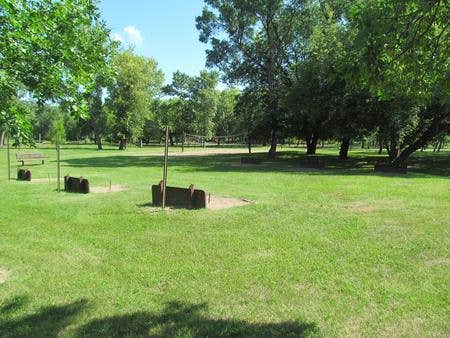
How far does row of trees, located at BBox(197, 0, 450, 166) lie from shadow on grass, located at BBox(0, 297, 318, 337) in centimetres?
261

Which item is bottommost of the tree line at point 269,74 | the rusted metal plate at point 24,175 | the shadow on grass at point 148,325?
the rusted metal plate at point 24,175

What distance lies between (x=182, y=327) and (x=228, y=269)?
5.96 ft

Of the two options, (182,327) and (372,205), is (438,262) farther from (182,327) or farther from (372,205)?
(372,205)

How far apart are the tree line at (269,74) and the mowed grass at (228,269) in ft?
6.62

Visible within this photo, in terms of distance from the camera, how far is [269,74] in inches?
1212

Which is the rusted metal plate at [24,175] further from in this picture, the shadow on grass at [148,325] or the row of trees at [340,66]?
the shadow on grass at [148,325]

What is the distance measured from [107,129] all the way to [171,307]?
4741cm

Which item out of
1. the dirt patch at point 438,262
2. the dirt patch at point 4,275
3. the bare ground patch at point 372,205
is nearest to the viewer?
the dirt patch at point 4,275

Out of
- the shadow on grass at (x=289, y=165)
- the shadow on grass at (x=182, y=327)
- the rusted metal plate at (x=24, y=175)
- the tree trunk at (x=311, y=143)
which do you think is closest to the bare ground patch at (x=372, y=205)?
the shadow on grass at (x=182, y=327)

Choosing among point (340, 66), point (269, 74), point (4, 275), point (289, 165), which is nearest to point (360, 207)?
point (340, 66)

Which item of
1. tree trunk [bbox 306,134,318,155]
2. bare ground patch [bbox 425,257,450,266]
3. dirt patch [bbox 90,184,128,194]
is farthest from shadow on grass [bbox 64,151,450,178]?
bare ground patch [bbox 425,257,450,266]

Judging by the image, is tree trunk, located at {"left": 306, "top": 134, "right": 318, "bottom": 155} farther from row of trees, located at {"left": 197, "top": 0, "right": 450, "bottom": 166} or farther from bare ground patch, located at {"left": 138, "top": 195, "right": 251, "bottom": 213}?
bare ground patch, located at {"left": 138, "top": 195, "right": 251, "bottom": 213}

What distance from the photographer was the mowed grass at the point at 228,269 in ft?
14.7

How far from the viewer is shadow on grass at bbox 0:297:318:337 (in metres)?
4.23
